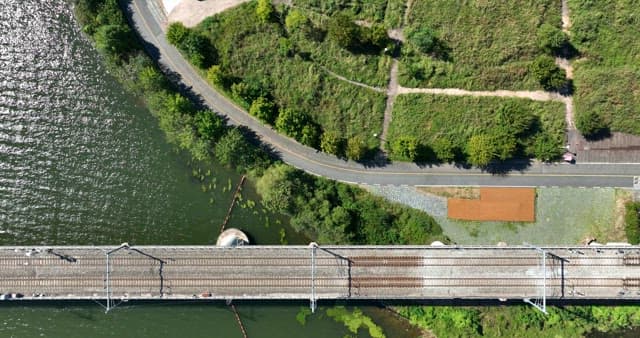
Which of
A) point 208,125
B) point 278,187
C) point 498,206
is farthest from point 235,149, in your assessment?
point 498,206

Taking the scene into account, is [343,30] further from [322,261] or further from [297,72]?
[322,261]

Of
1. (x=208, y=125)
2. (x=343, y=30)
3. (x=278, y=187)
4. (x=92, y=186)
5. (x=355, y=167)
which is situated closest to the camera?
(x=343, y=30)

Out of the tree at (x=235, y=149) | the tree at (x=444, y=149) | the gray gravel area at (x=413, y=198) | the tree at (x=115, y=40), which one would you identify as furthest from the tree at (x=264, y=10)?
the tree at (x=444, y=149)

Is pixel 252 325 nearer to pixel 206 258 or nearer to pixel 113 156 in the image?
pixel 206 258

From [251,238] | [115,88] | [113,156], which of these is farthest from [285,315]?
[115,88]

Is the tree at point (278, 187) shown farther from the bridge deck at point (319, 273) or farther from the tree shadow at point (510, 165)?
the tree shadow at point (510, 165)

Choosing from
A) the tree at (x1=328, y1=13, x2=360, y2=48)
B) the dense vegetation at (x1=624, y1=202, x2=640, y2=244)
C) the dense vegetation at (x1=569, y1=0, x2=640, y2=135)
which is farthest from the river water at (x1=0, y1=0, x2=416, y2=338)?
the dense vegetation at (x1=569, y1=0, x2=640, y2=135)
